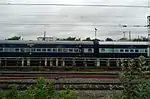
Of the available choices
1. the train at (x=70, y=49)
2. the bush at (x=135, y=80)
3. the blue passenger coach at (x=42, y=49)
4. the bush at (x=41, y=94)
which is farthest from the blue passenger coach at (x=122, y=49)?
the bush at (x=135, y=80)

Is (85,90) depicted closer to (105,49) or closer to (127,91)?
(127,91)

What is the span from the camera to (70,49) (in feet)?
118

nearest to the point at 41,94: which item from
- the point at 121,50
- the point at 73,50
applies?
the point at 73,50

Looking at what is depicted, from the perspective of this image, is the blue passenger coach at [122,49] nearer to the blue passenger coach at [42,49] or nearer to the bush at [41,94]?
the blue passenger coach at [42,49]

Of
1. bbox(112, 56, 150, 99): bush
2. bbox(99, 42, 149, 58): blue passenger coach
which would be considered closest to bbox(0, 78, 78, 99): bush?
bbox(112, 56, 150, 99): bush

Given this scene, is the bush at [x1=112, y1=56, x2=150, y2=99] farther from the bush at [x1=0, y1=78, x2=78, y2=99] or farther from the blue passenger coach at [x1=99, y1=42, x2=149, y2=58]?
the blue passenger coach at [x1=99, y1=42, x2=149, y2=58]

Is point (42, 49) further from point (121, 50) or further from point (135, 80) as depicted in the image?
point (135, 80)

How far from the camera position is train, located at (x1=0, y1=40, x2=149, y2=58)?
36.0 metres

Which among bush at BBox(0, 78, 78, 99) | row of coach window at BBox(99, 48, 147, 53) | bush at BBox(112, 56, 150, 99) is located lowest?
bush at BBox(0, 78, 78, 99)

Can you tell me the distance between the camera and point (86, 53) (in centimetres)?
3641

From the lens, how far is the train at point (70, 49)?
36.0m

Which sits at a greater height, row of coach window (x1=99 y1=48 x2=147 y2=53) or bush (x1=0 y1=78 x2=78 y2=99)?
row of coach window (x1=99 y1=48 x2=147 y2=53)

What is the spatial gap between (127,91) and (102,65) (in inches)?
1196

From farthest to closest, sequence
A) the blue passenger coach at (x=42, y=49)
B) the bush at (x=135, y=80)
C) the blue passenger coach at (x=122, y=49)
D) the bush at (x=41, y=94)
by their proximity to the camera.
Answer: the blue passenger coach at (x=122, y=49) → the blue passenger coach at (x=42, y=49) → the bush at (x=41, y=94) → the bush at (x=135, y=80)
